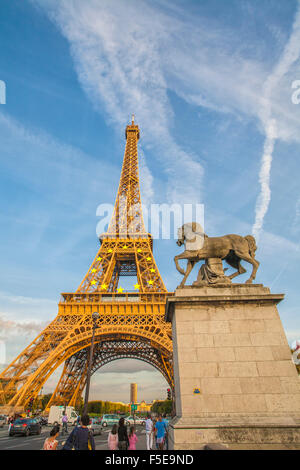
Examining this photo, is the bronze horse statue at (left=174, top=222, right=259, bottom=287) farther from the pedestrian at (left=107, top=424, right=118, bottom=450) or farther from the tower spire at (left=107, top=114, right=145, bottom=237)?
the tower spire at (left=107, top=114, right=145, bottom=237)

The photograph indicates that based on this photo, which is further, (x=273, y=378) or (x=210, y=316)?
(x=210, y=316)

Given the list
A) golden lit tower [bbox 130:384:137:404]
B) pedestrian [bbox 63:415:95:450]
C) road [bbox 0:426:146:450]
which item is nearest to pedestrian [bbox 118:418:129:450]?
pedestrian [bbox 63:415:95:450]

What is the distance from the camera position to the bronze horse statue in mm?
9602

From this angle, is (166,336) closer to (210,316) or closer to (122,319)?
(122,319)

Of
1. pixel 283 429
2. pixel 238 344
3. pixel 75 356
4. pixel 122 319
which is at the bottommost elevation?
pixel 283 429

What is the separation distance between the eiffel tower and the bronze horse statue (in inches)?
802

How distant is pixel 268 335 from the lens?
779 centimetres

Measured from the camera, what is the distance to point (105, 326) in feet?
99.9

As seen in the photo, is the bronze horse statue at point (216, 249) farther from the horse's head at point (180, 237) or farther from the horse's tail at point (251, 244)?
the horse's head at point (180, 237)

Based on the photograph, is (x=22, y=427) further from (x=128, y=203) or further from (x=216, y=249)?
(x=128, y=203)

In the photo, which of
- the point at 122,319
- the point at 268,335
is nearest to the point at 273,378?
the point at 268,335

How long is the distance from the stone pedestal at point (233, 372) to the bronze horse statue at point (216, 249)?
126 cm
